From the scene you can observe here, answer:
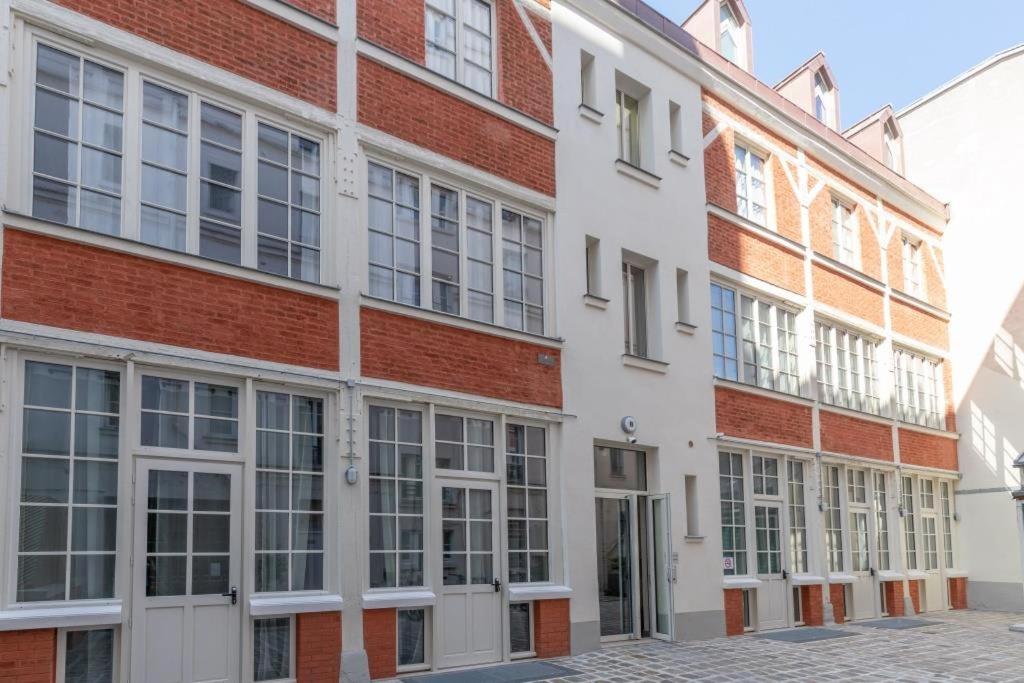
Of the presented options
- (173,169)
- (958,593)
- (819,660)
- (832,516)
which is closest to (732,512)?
(819,660)

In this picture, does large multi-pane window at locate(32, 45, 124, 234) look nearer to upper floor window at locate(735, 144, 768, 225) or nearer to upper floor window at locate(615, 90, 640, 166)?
upper floor window at locate(615, 90, 640, 166)

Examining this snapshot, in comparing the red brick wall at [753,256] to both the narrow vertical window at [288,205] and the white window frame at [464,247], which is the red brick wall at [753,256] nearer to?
the white window frame at [464,247]

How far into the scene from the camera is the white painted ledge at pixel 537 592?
38.8ft

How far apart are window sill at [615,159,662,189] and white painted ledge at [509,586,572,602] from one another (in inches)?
237

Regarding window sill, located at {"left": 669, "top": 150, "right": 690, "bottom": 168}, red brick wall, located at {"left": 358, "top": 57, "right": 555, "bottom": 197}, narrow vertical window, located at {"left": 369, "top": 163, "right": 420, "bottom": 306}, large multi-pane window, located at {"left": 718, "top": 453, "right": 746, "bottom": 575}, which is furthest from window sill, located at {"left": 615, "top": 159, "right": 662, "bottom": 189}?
large multi-pane window, located at {"left": 718, "top": 453, "right": 746, "bottom": 575}

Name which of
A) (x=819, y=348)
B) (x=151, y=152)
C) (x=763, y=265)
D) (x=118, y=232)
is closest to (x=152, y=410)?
(x=118, y=232)

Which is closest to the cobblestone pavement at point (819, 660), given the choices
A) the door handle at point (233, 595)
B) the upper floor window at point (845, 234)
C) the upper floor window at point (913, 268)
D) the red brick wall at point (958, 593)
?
the door handle at point (233, 595)

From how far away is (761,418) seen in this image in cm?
1655

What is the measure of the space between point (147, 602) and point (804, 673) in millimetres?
7519

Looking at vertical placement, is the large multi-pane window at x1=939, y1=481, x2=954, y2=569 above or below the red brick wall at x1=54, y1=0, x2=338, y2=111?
below

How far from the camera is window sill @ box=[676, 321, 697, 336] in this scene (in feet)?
49.5

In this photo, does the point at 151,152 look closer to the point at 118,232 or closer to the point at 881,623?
the point at 118,232

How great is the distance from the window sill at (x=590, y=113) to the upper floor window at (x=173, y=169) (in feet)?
14.8

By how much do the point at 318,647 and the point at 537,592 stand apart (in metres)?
3.13
